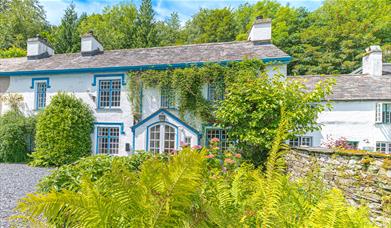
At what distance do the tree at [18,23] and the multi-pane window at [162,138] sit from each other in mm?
31181

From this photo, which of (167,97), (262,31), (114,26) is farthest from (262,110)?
(114,26)

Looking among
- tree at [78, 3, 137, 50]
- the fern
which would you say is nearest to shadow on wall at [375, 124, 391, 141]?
the fern

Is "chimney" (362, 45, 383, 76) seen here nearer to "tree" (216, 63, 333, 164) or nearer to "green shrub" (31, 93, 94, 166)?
"tree" (216, 63, 333, 164)

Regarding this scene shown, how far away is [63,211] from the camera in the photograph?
42.6 inches

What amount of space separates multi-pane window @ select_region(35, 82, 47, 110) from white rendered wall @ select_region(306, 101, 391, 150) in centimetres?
1707

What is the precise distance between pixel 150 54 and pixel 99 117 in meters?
4.56

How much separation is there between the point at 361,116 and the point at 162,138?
12781mm

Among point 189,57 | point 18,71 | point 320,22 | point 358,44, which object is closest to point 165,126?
point 189,57

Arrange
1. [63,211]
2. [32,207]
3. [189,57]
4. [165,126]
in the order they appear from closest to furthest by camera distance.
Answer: [32,207]
[63,211]
[165,126]
[189,57]

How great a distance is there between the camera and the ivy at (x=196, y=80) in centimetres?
1052

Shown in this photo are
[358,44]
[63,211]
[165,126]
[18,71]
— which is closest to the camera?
[63,211]

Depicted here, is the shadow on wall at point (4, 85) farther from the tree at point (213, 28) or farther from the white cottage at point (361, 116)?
the tree at point (213, 28)

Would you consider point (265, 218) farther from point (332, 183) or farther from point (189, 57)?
point (189, 57)

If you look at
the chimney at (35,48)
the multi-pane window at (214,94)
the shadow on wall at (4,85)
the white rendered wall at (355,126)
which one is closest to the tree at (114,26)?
the chimney at (35,48)
